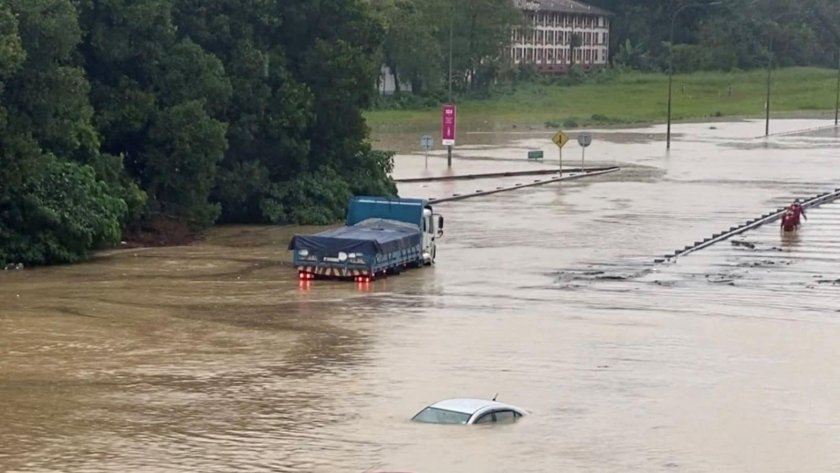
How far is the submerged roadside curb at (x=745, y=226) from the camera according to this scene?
48397 mm

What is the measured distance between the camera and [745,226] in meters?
55.2

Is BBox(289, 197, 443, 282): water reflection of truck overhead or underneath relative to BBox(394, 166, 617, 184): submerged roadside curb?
overhead

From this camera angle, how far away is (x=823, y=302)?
39.1 metres

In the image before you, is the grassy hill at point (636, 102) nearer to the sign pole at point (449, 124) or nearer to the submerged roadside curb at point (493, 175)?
the sign pole at point (449, 124)

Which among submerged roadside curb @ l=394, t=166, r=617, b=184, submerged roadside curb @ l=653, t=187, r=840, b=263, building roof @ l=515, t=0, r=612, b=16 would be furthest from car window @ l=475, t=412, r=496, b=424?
building roof @ l=515, t=0, r=612, b=16

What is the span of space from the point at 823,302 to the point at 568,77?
113m

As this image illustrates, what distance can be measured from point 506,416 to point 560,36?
13844 cm

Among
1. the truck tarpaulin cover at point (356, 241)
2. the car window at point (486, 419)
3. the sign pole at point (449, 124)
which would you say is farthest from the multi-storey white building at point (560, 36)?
the car window at point (486, 419)

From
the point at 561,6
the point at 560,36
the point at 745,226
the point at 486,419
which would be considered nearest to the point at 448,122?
the point at 745,226

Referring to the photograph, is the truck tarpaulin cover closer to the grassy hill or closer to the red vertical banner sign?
the red vertical banner sign

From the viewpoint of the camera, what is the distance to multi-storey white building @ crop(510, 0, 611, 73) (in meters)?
154

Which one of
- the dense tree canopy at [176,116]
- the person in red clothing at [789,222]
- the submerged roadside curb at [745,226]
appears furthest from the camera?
the person in red clothing at [789,222]

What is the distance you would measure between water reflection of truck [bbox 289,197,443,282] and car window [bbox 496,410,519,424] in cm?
1623

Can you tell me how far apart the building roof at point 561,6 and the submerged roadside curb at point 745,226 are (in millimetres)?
84118
